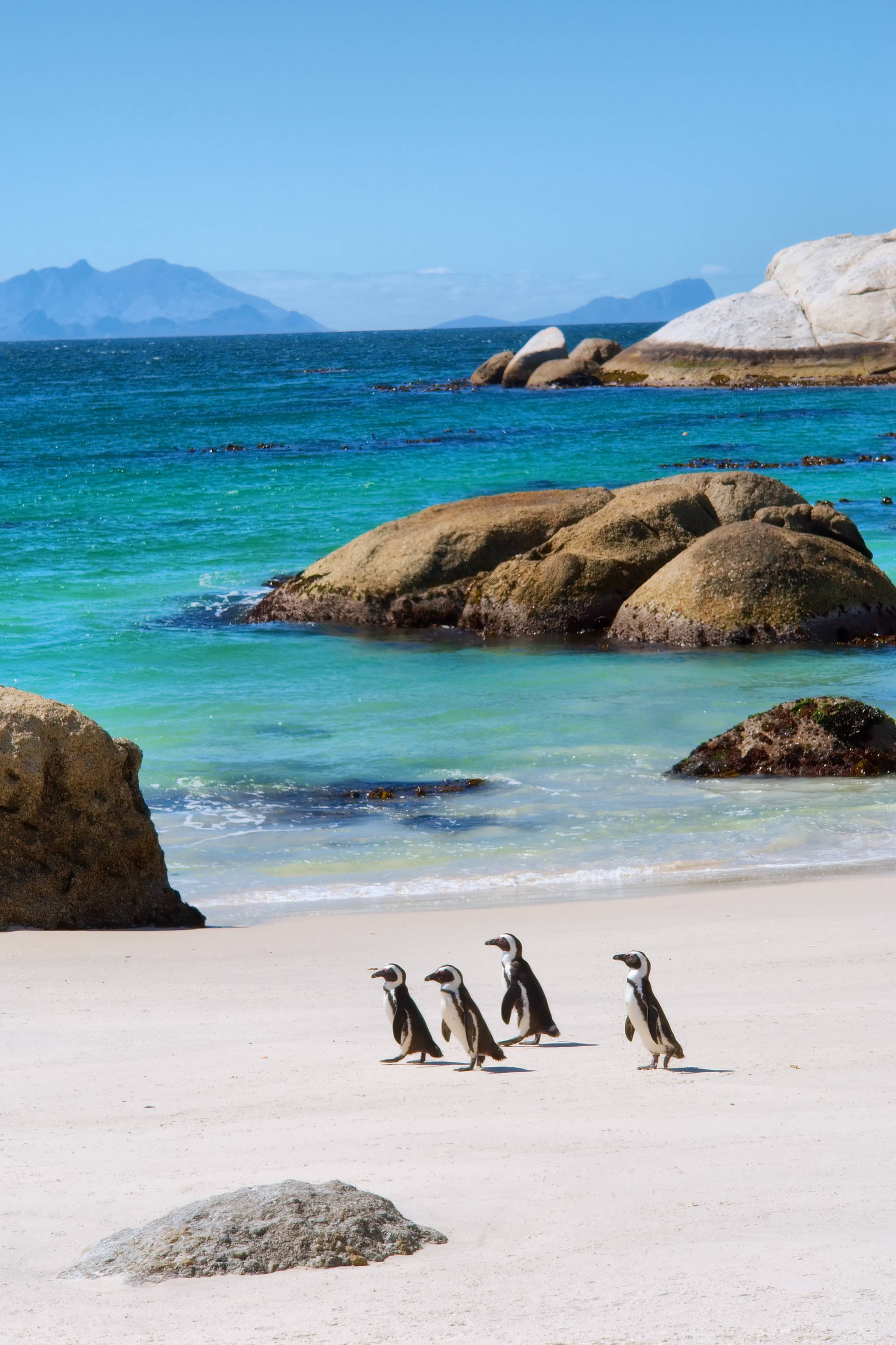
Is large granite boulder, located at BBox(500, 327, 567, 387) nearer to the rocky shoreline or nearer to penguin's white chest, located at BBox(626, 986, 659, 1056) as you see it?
the rocky shoreline

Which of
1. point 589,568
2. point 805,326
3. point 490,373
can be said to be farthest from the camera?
point 490,373

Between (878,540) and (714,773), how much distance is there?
45.9 ft

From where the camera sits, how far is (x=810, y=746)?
11.5m

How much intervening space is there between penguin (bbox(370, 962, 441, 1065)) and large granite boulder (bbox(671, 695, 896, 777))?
6296 mm

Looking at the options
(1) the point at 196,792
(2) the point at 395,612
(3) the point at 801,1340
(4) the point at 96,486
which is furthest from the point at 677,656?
(4) the point at 96,486

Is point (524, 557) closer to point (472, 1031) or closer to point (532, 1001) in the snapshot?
point (532, 1001)

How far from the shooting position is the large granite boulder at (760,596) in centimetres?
1634

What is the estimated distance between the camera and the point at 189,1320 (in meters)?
3.19

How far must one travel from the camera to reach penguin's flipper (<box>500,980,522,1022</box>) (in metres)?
5.71

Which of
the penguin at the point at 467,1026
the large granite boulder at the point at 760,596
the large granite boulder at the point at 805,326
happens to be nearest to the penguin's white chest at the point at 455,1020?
the penguin at the point at 467,1026

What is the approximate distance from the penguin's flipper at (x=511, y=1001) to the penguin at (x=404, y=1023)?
1.02ft

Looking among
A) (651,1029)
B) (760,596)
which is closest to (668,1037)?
(651,1029)

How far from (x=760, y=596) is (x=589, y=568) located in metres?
2.29

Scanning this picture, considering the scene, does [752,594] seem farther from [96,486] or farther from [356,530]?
[96,486]
